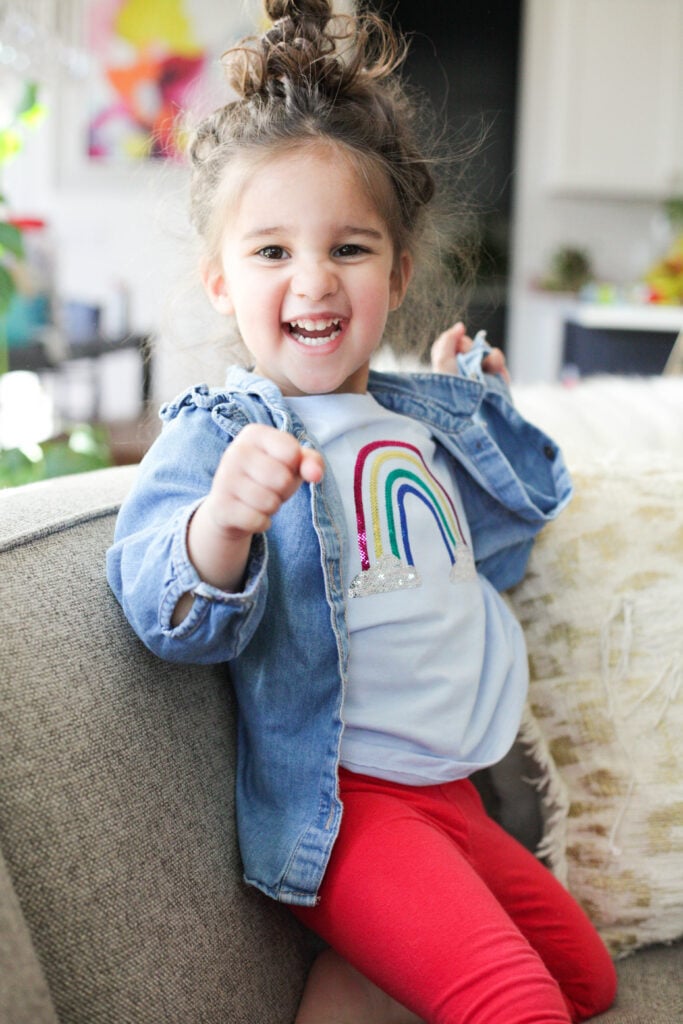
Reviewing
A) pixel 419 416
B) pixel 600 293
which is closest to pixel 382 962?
pixel 419 416

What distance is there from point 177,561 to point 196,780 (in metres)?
0.21

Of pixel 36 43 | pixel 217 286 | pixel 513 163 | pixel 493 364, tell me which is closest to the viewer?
pixel 217 286

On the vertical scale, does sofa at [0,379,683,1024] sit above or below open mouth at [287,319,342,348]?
below

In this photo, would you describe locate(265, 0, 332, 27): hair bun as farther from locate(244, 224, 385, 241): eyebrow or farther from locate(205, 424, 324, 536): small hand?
locate(205, 424, 324, 536): small hand

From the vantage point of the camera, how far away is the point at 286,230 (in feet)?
3.08

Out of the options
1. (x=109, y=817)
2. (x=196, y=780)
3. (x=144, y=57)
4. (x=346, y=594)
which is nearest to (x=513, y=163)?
(x=144, y=57)

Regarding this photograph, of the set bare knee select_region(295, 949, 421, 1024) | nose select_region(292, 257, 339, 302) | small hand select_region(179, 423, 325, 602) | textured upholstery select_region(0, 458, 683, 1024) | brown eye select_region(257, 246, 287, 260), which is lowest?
bare knee select_region(295, 949, 421, 1024)

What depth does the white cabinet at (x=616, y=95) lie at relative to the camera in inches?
194

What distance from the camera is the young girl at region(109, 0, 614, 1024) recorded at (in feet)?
2.69

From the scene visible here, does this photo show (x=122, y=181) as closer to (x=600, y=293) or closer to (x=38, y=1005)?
(x=600, y=293)

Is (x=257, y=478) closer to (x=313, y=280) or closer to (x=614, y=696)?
(x=313, y=280)

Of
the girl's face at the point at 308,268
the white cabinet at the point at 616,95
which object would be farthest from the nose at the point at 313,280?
the white cabinet at the point at 616,95

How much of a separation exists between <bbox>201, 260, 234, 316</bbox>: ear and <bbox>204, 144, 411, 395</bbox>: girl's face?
0.05 meters

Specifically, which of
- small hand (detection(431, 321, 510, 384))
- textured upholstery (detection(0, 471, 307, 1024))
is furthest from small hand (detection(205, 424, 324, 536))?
small hand (detection(431, 321, 510, 384))
